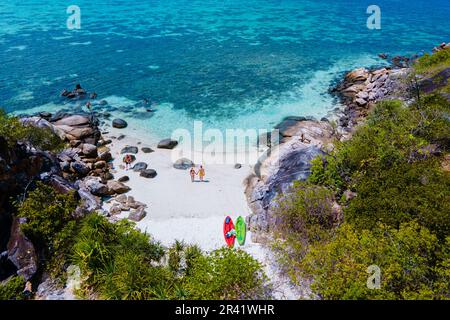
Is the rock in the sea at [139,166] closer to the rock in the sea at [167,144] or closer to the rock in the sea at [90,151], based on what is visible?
the rock in the sea at [167,144]

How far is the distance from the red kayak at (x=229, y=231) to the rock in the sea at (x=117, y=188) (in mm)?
10458

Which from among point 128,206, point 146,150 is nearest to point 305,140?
point 146,150

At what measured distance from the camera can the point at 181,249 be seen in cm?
1984

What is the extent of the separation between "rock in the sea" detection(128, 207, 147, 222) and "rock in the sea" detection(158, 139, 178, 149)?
37.9ft

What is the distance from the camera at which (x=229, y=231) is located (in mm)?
23844

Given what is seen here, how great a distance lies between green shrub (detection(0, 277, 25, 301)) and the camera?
55.1ft

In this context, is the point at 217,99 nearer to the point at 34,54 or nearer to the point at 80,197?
the point at 80,197

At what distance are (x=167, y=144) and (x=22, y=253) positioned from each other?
20.0 m

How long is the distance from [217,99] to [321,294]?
1419 inches

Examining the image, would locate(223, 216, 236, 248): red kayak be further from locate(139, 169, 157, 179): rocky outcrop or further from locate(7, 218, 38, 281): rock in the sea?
locate(7, 218, 38, 281): rock in the sea

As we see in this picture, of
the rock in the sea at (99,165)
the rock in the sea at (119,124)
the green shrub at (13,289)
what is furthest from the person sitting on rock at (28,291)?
the rock in the sea at (119,124)

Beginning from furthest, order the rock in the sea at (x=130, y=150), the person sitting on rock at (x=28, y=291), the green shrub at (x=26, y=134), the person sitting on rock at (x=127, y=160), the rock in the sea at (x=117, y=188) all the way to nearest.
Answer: the rock in the sea at (x=130, y=150), the person sitting on rock at (x=127, y=160), the rock in the sea at (x=117, y=188), the green shrub at (x=26, y=134), the person sitting on rock at (x=28, y=291)

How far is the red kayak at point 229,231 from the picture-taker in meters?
23.0
